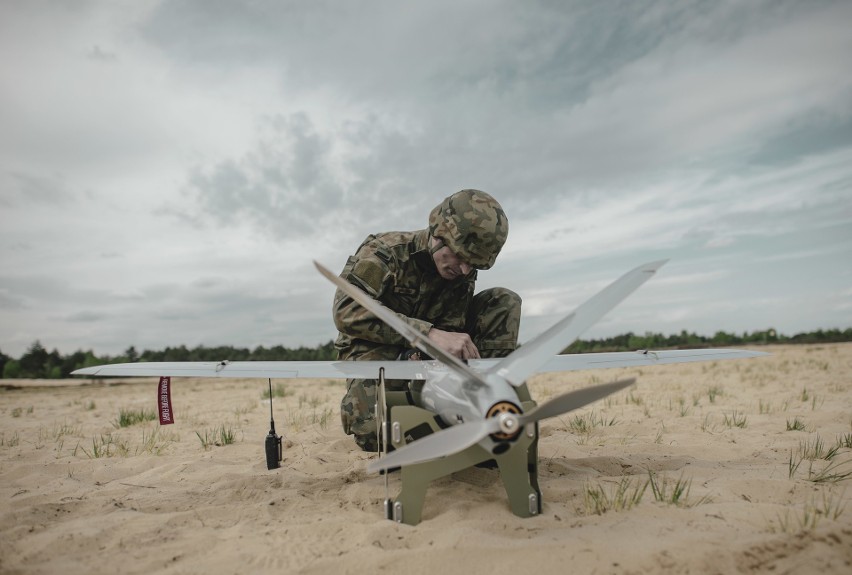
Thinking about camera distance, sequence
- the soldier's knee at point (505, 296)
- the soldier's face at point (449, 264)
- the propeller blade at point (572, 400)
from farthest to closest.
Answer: the soldier's knee at point (505, 296) → the soldier's face at point (449, 264) → the propeller blade at point (572, 400)

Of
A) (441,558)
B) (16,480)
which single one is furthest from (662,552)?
(16,480)

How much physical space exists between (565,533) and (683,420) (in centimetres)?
477

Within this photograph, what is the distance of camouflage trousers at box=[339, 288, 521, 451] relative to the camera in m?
5.48

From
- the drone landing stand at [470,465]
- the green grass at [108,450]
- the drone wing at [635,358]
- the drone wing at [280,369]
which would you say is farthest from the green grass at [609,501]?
the green grass at [108,450]

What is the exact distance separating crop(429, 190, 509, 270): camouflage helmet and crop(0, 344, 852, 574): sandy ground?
218 cm

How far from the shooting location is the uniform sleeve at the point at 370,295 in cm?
526

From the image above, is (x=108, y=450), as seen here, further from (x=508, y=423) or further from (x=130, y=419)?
(x=508, y=423)

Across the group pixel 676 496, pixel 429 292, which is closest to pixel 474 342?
pixel 429 292

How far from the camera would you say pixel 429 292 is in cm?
602

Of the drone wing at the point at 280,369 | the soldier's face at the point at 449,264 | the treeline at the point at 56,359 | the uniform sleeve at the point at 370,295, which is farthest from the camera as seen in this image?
the treeline at the point at 56,359

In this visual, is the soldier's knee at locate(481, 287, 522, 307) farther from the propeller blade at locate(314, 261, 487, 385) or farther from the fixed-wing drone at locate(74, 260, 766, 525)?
the propeller blade at locate(314, 261, 487, 385)

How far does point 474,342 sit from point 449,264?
3.80 ft

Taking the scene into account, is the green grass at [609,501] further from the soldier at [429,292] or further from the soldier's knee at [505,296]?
the soldier's knee at [505,296]

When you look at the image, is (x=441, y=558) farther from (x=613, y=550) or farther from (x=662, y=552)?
(x=662, y=552)
